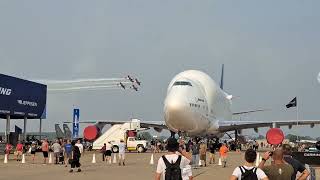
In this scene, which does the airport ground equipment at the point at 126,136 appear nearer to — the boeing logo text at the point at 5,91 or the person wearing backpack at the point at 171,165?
the boeing logo text at the point at 5,91

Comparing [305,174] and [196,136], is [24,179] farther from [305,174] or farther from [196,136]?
[196,136]

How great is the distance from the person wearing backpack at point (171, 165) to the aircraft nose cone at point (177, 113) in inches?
1446

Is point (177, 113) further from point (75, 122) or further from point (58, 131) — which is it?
point (58, 131)

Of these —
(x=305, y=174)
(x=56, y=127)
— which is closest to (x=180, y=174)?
(x=305, y=174)

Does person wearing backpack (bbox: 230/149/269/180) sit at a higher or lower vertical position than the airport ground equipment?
lower

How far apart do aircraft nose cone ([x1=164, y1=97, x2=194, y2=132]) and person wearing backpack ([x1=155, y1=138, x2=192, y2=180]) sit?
3673 centimetres

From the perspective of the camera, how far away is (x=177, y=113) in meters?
45.7

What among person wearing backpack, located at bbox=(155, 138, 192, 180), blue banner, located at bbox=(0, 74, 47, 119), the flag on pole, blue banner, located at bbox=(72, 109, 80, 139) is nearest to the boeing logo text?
blue banner, located at bbox=(0, 74, 47, 119)

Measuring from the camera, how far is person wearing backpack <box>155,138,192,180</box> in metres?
8.61

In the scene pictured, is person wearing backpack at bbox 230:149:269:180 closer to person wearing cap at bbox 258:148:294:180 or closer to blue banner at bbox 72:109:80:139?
person wearing cap at bbox 258:148:294:180

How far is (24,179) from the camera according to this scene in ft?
65.9

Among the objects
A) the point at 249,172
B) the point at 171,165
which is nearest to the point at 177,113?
the point at 171,165

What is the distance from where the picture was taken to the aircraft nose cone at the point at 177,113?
45.6m

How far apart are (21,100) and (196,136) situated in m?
16.5
